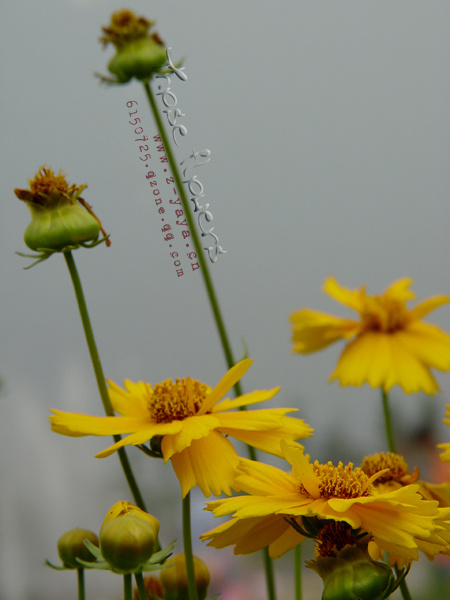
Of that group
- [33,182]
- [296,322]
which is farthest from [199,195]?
[296,322]

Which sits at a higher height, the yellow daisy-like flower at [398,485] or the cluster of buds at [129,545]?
the cluster of buds at [129,545]

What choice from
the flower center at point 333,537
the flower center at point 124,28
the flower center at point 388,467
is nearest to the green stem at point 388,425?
the flower center at point 388,467

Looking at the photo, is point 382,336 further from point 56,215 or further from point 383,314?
point 56,215

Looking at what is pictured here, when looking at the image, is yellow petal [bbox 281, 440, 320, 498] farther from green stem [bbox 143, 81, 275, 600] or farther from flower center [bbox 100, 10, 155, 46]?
flower center [bbox 100, 10, 155, 46]

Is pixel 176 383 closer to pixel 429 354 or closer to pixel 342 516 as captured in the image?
pixel 342 516

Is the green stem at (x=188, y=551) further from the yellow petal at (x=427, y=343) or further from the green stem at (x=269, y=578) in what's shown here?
the yellow petal at (x=427, y=343)
